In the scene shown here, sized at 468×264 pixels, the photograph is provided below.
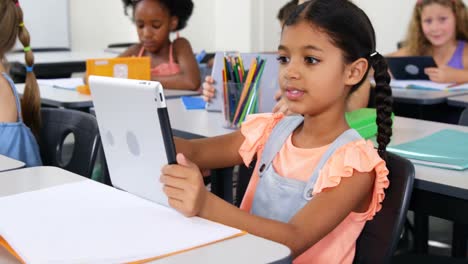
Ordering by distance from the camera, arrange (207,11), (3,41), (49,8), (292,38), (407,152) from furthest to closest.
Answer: (207,11)
(49,8)
(3,41)
(407,152)
(292,38)

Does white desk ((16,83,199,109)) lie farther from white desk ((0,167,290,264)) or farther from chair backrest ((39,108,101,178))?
A: white desk ((0,167,290,264))

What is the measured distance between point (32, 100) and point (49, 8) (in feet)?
12.1

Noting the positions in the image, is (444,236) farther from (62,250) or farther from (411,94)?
(62,250)

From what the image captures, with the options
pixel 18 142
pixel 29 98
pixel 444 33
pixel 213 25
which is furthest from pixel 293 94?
pixel 213 25

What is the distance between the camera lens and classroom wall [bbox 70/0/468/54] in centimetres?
579

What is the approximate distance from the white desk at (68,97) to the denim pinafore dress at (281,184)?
1.12m

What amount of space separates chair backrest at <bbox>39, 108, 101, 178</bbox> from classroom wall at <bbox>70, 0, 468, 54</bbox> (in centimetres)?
382

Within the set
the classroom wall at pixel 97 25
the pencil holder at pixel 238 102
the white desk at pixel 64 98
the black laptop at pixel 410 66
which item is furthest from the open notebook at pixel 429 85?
the classroom wall at pixel 97 25

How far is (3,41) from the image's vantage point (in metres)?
2.07

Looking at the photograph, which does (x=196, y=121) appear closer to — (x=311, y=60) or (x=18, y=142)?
(x=18, y=142)

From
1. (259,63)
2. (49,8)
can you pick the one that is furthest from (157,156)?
(49,8)

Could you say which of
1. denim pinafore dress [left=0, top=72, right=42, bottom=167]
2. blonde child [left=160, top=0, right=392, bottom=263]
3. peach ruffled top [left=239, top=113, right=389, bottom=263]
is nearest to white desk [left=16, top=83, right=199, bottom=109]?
denim pinafore dress [left=0, top=72, right=42, bottom=167]

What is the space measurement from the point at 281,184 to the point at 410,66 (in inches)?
74.6

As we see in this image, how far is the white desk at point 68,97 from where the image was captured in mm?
2572
